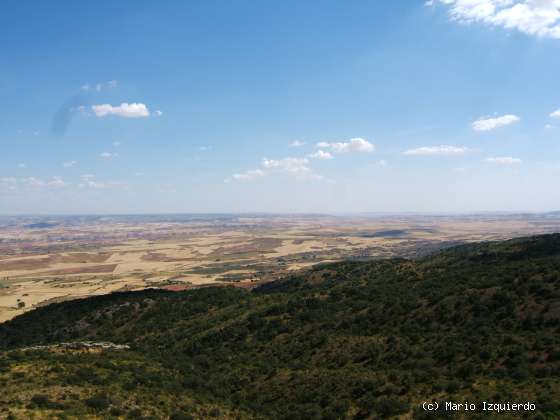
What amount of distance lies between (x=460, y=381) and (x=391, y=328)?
14.5 metres

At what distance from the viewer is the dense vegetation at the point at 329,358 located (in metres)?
23.3

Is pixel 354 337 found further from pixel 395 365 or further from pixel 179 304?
pixel 179 304

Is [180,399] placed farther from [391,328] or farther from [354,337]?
[391,328]

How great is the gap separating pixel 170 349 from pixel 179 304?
20.1 m

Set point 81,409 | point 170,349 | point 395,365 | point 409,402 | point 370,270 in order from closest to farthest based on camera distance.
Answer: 1. point 81,409
2. point 409,402
3. point 395,365
4. point 170,349
5. point 370,270

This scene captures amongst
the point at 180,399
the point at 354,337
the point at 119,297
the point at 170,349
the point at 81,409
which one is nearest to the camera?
the point at 81,409

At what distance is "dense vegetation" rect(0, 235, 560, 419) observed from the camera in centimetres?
2328

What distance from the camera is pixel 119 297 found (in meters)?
74.8

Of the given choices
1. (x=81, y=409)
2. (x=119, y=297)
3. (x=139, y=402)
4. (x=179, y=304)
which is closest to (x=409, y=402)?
(x=139, y=402)

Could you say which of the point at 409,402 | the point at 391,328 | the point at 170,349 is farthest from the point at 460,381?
the point at 170,349

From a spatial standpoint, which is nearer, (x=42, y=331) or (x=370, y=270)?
(x=42, y=331)

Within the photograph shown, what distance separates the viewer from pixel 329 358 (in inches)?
1398

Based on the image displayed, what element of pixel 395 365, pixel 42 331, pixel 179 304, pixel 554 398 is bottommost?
pixel 42 331

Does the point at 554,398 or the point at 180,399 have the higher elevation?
the point at 554,398
